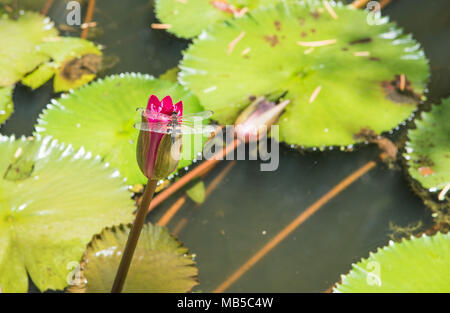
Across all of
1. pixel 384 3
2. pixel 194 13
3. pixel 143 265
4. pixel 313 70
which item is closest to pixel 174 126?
pixel 143 265

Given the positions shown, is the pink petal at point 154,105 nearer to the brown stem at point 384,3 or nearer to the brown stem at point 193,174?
the brown stem at point 193,174

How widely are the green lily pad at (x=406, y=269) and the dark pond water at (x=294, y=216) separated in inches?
5.6

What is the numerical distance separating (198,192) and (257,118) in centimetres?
33

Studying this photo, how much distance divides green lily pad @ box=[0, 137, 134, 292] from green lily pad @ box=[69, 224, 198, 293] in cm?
5

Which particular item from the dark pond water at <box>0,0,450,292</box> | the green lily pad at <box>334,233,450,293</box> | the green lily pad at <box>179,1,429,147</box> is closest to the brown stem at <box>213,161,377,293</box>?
the dark pond water at <box>0,0,450,292</box>

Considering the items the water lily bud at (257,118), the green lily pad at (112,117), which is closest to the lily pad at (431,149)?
the water lily bud at (257,118)

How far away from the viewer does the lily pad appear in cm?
150

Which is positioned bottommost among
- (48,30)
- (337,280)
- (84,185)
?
(337,280)

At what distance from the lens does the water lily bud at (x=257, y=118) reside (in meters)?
1.66

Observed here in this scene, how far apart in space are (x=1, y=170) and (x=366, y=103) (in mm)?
1260
